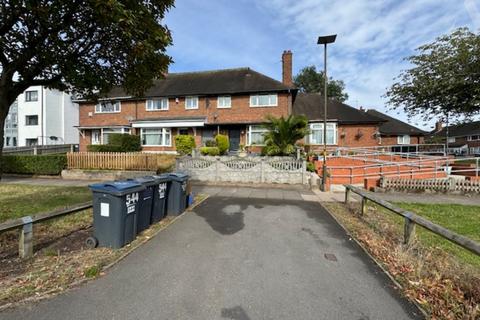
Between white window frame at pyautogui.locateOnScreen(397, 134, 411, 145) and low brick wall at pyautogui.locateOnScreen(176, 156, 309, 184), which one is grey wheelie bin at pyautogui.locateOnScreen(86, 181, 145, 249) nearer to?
low brick wall at pyautogui.locateOnScreen(176, 156, 309, 184)

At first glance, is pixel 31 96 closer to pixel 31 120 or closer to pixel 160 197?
pixel 31 120

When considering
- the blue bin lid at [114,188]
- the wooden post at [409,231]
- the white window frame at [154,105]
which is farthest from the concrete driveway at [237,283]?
the white window frame at [154,105]

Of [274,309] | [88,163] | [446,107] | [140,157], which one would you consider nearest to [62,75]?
[274,309]

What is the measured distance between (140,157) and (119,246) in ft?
36.9

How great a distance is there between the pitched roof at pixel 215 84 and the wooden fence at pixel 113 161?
7.48 metres

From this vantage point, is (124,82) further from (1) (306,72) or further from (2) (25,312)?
(1) (306,72)

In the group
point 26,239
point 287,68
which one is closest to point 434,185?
point 26,239

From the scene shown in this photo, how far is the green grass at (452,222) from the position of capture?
521 centimetres

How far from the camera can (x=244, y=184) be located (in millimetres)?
13711

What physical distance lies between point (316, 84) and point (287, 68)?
101 ft

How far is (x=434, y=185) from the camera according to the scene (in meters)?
11.7

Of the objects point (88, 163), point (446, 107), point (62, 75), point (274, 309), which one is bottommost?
point (274, 309)

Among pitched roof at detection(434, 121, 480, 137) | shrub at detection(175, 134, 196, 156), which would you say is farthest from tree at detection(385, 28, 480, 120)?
pitched roof at detection(434, 121, 480, 137)

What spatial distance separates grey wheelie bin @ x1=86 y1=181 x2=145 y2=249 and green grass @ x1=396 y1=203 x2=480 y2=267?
6048 mm
